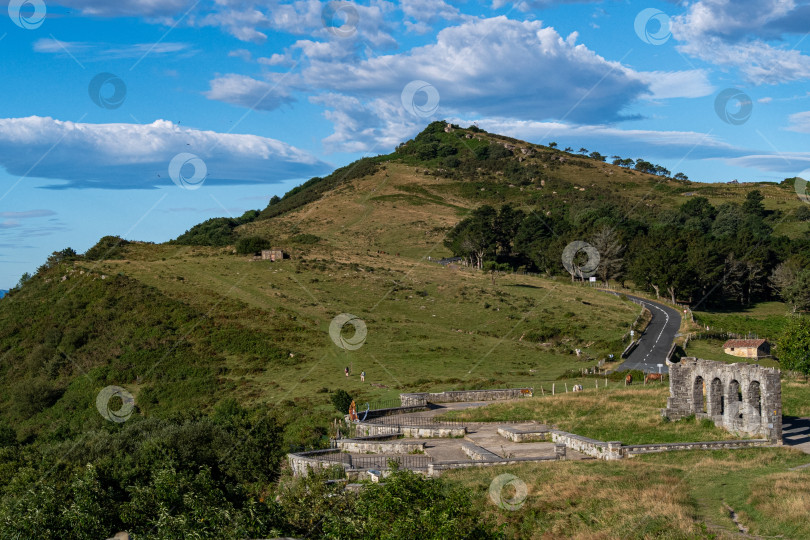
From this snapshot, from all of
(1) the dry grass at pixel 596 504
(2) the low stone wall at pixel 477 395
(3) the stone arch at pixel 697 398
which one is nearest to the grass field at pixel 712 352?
(2) the low stone wall at pixel 477 395

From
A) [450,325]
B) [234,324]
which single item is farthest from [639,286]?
[234,324]

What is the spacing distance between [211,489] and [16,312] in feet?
229

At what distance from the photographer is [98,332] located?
72.6 m

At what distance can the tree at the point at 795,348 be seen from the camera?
167 feet

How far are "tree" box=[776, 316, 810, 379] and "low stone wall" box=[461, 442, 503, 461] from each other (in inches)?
1261

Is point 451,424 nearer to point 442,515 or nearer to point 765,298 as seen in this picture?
point 442,515

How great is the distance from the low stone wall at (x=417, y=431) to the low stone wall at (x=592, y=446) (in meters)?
5.76

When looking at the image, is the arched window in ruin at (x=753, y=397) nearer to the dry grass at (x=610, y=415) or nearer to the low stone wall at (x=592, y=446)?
the dry grass at (x=610, y=415)

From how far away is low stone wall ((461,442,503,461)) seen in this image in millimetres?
28438

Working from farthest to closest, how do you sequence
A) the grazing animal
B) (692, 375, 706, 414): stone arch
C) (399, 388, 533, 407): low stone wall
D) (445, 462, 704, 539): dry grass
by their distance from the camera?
the grazing animal < (399, 388, 533, 407): low stone wall < (692, 375, 706, 414): stone arch < (445, 462, 704, 539): dry grass

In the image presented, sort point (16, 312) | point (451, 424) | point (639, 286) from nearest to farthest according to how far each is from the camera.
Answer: point (451, 424) → point (16, 312) → point (639, 286)

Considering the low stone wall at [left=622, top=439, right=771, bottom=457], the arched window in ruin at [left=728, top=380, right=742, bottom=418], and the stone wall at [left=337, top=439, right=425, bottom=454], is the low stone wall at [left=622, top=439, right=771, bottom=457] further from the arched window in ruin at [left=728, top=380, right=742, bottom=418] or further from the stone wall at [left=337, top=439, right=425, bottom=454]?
the stone wall at [left=337, top=439, right=425, bottom=454]

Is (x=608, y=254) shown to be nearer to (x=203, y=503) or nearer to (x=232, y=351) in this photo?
(x=232, y=351)

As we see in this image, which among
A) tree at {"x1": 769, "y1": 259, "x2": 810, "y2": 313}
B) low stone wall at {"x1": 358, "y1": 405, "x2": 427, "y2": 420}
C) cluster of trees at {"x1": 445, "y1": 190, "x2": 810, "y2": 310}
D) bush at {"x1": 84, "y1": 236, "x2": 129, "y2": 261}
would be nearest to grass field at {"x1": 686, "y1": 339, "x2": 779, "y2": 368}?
cluster of trees at {"x1": 445, "y1": 190, "x2": 810, "y2": 310}
